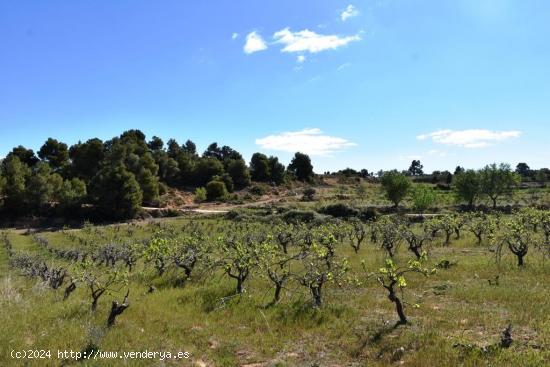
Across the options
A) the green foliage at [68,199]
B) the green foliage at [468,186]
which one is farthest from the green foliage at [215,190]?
the green foliage at [468,186]

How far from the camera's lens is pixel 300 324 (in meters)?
12.1

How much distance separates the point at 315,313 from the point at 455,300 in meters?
5.06

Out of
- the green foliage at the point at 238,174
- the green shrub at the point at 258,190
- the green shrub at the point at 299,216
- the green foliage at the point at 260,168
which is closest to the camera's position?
the green shrub at the point at 299,216

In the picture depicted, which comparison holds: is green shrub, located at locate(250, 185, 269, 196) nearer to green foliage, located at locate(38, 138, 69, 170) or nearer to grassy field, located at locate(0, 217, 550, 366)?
green foliage, located at locate(38, 138, 69, 170)

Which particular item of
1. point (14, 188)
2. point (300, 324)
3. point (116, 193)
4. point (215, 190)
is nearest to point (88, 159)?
point (14, 188)

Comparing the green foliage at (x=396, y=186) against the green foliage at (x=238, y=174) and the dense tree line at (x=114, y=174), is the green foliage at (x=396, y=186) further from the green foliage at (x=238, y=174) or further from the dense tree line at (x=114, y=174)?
the green foliage at (x=238, y=174)

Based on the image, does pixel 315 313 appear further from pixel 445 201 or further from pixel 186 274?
pixel 445 201

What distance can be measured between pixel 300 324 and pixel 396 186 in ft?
192

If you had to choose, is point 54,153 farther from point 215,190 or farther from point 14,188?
point 215,190

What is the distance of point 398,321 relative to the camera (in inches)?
455

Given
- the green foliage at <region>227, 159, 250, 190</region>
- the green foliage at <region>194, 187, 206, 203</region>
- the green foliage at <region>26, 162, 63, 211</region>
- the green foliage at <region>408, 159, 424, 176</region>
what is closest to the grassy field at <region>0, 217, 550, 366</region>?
the green foliage at <region>26, 162, 63, 211</region>

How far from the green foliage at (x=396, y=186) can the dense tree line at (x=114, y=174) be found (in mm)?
37718

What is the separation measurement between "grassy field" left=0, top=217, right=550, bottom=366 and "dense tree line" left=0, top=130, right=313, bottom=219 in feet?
166

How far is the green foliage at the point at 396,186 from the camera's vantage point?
221 ft
